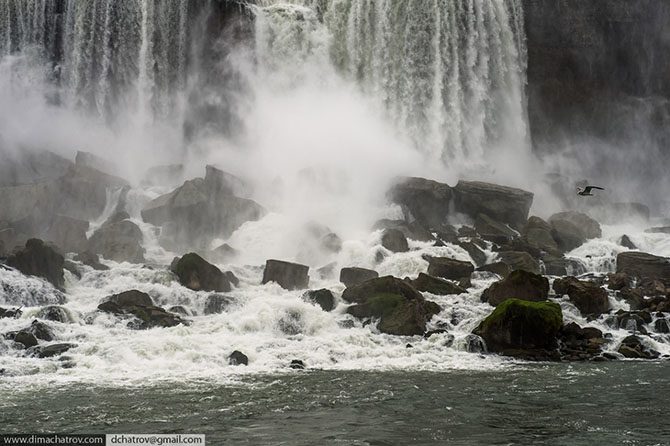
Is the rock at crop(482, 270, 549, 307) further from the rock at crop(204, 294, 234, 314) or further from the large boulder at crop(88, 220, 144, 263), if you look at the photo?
the large boulder at crop(88, 220, 144, 263)

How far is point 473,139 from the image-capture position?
51062 mm

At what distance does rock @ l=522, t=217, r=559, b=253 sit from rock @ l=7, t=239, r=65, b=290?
74.3ft

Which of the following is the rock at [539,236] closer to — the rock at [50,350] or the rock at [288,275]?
the rock at [288,275]

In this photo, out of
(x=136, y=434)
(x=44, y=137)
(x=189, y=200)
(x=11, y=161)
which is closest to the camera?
(x=136, y=434)

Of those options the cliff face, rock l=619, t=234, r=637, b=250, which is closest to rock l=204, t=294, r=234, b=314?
rock l=619, t=234, r=637, b=250

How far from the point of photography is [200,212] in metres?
40.2

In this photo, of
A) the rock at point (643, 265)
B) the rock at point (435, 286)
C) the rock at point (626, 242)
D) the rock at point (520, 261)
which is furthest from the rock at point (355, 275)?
the rock at point (626, 242)

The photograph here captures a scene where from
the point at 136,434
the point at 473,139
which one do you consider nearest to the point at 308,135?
the point at 473,139

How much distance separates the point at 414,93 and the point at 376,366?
109ft

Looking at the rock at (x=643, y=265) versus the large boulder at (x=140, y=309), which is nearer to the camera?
the large boulder at (x=140, y=309)

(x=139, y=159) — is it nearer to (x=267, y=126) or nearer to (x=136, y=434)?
(x=267, y=126)

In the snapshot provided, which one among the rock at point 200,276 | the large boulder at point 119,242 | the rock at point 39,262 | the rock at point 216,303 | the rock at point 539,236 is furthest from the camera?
the rock at point 539,236

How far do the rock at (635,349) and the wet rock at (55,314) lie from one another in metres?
18.1

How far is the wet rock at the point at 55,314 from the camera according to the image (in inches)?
949
